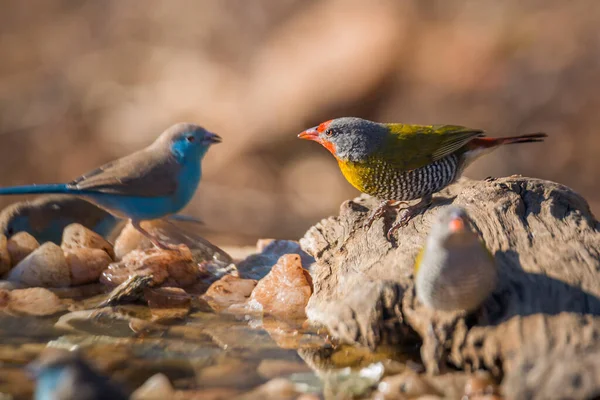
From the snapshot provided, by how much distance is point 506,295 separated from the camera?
2.72 metres

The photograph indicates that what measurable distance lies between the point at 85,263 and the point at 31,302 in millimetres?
597

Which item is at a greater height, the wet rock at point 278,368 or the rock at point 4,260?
the rock at point 4,260

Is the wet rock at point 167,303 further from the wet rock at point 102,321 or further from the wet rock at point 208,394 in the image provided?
the wet rock at point 208,394

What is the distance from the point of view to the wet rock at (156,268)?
4145 mm

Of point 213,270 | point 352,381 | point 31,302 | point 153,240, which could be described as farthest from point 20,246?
point 352,381

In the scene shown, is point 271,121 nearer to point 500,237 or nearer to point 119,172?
point 119,172

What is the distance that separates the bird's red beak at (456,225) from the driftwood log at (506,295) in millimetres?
377

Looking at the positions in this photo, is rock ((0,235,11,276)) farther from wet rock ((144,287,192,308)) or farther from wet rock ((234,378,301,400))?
wet rock ((234,378,301,400))

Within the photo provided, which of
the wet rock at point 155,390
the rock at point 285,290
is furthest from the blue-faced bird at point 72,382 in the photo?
the rock at point 285,290

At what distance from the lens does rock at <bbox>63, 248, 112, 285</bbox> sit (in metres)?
4.25

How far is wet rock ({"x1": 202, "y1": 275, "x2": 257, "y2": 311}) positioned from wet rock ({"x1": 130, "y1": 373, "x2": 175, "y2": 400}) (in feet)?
4.39

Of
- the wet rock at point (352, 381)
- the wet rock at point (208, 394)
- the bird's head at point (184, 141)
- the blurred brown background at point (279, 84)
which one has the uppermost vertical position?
the blurred brown background at point (279, 84)

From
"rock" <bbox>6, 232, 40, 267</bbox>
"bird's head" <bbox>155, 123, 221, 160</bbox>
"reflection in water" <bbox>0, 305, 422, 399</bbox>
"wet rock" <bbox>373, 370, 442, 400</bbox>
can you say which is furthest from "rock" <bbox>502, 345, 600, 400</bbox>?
"rock" <bbox>6, 232, 40, 267</bbox>

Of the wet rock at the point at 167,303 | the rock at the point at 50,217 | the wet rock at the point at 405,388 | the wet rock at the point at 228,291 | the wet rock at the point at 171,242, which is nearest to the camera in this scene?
the wet rock at the point at 405,388
